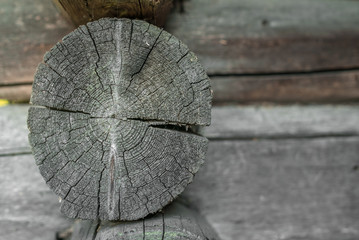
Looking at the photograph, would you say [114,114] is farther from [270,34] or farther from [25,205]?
[270,34]

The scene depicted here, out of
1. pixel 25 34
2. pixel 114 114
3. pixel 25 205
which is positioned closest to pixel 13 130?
pixel 25 205

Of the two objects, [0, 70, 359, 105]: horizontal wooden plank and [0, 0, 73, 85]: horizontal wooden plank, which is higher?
[0, 0, 73, 85]: horizontal wooden plank

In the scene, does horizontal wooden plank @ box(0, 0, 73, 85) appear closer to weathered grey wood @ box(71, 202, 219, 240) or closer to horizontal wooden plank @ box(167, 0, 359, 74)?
horizontal wooden plank @ box(167, 0, 359, 74)

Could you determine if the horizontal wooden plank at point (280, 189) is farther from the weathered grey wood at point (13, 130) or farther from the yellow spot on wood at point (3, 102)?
the yellow spot on wood at point (3, 102)

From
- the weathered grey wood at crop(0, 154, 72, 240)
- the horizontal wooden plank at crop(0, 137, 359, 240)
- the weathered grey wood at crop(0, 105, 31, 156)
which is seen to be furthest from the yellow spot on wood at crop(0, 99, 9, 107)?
the horizontal wooden plank at crop(0, 137, 359, 240)

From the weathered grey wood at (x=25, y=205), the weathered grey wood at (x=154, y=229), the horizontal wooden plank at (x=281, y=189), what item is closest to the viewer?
the weathered grey wood at (x=154, y=229)

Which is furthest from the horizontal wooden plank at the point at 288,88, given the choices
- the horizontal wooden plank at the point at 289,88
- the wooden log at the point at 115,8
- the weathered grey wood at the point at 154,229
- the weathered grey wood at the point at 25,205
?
the weathered grey wood at the point at 25,205

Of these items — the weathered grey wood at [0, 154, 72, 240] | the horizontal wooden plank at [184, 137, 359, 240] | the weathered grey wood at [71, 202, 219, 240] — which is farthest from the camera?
the horizontal wooden plank at [184, 137, 359, 240]
